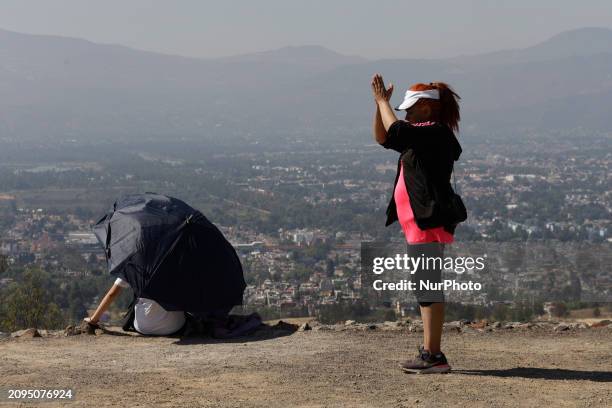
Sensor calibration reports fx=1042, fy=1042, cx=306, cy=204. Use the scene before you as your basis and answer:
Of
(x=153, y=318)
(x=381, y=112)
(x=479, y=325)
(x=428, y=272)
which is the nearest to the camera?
(x=381, y=112)

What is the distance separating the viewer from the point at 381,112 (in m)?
6.79

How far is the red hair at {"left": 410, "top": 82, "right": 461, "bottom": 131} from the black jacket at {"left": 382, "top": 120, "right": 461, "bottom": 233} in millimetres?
114

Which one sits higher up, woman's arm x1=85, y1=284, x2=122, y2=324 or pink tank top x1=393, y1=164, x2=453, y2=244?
pink tank top x1=393, y1=164, x2=453, y2=244

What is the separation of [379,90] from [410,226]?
93 centimetres

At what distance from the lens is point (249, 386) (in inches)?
268

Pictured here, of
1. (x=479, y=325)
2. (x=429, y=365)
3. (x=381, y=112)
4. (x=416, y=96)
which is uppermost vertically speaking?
(x=416, y=96)

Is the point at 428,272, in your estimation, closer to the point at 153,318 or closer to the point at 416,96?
the point at 416,96

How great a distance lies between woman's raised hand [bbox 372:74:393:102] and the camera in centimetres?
684

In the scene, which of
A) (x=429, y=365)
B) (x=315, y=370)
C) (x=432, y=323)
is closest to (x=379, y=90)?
(x=432, y=323)

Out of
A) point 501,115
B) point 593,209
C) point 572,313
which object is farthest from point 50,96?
point 572,313

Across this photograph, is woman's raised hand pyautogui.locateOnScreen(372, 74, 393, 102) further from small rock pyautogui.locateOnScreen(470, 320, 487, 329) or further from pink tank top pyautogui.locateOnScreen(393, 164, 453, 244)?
small rock pyautogui.locateOnScreen(470, 320, 487, 329)

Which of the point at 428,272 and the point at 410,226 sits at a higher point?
the point at 410,226

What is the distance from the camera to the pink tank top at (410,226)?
691 centimetres

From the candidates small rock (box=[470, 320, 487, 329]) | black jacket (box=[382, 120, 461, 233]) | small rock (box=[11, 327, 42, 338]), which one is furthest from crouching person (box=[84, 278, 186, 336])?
black jacket (box=[382, 120, 461, 233])
